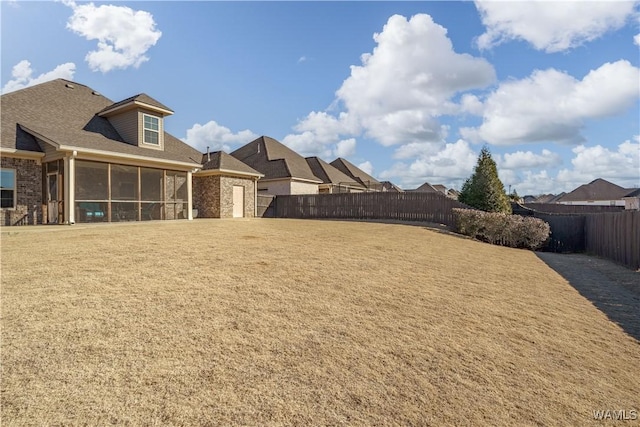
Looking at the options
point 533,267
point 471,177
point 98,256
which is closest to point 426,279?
point 533,267

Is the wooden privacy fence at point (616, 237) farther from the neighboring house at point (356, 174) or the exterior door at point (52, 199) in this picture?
the neighboring house at point (356, 174)

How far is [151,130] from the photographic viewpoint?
56.2 ft

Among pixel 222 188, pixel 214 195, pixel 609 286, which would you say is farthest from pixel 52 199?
pixel 609 286

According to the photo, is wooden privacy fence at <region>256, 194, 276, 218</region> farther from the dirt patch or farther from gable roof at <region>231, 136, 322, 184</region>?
the dirt patch

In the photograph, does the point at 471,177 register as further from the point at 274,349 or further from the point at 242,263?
the point at 274,349

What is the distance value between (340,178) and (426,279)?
27499 mm

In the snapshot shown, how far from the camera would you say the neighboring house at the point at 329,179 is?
103 ft

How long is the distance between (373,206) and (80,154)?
15497mm

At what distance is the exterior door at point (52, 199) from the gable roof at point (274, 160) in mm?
15085

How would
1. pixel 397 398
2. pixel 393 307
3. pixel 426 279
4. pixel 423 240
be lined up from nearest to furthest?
pixel 397 398 → pixel 393 307 → pixel 426 279 → pixel 423 240

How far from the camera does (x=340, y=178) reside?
3356 cm

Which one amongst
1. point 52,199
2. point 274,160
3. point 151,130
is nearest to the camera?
point 52,199

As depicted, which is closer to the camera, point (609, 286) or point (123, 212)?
point (609, 286)

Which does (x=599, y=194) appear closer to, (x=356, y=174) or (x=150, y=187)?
(x=356, y=174)
